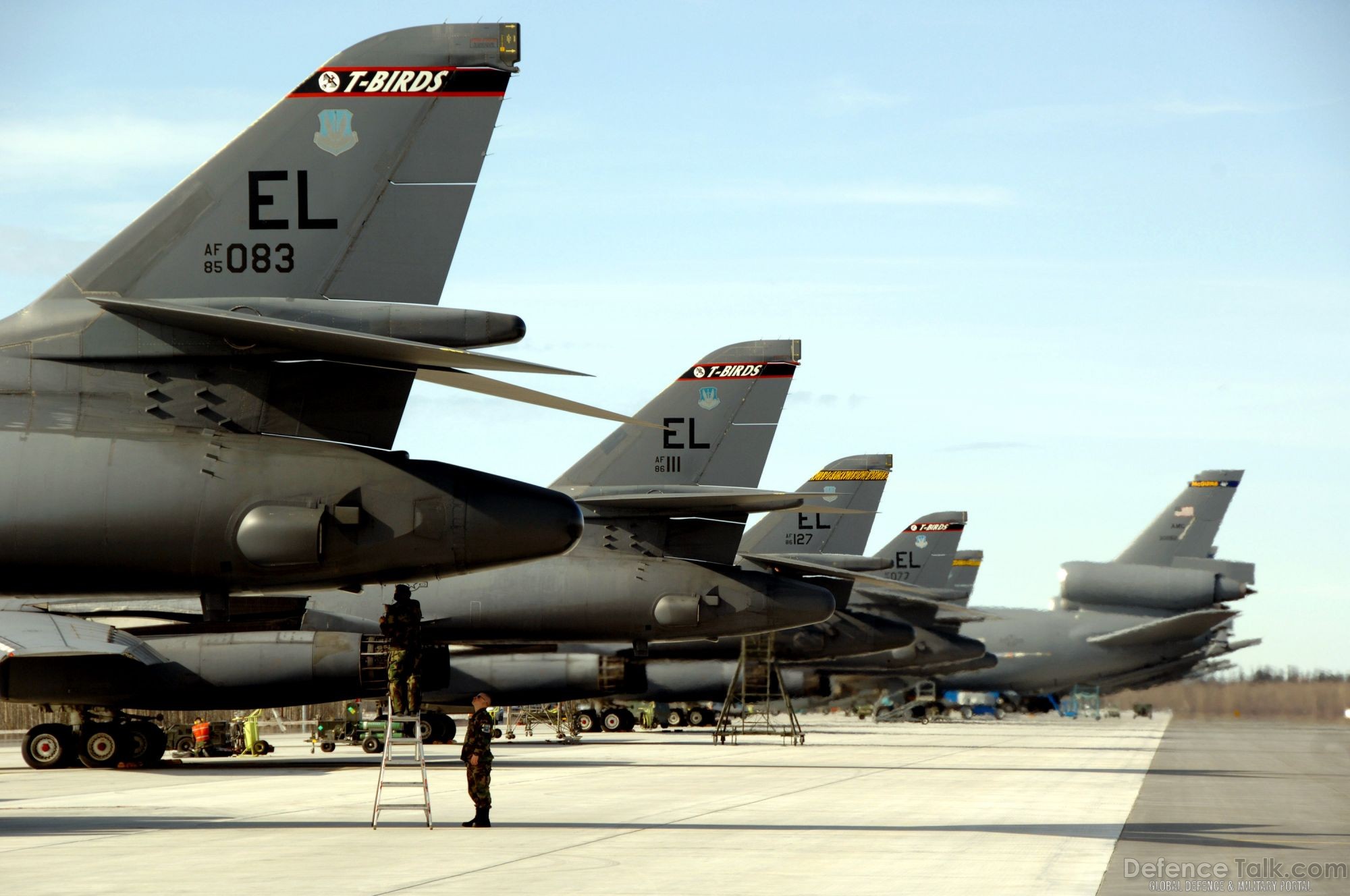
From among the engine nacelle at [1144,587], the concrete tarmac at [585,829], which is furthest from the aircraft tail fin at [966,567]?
the concrete tarmac at [585,829]

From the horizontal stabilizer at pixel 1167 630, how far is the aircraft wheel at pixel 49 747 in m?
55.9

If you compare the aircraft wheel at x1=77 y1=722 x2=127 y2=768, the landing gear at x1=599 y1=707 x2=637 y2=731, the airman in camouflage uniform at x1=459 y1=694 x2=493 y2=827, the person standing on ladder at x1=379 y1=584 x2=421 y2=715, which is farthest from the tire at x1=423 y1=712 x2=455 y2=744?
the person standing on ladder at x1=379 y1=584 x2=421 y2=715

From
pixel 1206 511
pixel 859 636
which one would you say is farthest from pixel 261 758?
pixel 1206 511

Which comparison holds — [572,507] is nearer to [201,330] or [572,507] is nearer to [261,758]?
[201,330]

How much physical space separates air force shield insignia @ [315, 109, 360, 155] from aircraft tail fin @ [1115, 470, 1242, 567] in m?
64.6

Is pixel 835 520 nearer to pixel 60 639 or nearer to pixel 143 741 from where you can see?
pixel 143 741

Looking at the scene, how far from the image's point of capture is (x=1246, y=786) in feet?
83.4

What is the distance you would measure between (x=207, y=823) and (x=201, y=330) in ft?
22.3

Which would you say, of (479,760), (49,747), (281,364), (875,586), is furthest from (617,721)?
(281,364)

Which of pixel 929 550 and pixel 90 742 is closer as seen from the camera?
pixel 90 742

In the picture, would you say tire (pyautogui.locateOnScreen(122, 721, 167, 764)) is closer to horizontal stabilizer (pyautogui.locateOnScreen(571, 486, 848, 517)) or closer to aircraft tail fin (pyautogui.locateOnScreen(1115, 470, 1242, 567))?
horizontal stabilizer (pyautogui.locateOnScreen(571, 486, 848, 517))

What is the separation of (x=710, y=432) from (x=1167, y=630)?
168ft

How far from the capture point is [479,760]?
53.7ft

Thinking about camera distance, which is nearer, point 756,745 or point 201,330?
point 201,330
